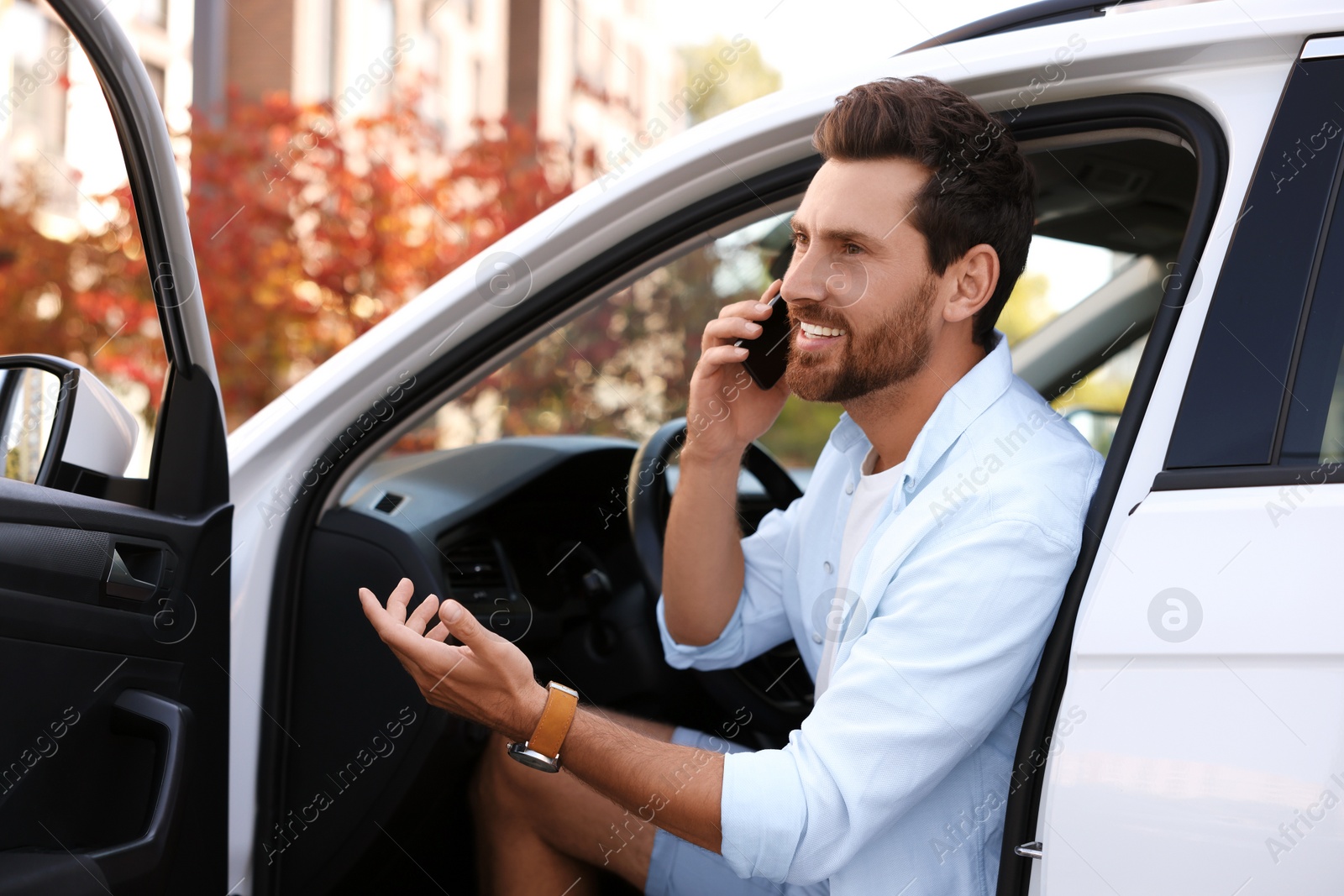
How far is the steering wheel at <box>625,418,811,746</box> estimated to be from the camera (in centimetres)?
214

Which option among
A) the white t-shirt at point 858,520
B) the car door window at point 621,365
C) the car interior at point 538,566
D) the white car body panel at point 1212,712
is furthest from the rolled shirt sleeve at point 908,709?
the car door window at point 621,365

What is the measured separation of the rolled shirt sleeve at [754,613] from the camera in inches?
79.5

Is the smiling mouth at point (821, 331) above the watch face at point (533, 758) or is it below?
above

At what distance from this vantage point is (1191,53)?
1.37 metres

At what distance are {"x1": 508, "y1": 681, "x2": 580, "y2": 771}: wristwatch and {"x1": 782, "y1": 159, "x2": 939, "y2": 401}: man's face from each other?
59 centimetres

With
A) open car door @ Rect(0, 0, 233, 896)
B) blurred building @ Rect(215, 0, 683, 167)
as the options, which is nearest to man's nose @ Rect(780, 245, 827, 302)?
open car door @ Rect(0, 0, 233, 896)

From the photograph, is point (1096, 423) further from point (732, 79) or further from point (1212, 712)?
point (732, 79)

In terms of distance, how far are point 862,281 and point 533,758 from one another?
0.80m

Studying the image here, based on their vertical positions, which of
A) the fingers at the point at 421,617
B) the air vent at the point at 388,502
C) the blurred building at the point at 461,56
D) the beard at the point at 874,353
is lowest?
the fingers at the point at 421,617

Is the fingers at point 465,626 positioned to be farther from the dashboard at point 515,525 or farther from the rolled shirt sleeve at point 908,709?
the dashboard at point 515,525

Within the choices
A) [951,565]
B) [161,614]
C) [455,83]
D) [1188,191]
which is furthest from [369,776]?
[455,83]

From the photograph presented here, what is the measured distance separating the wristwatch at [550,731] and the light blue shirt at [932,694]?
21cm

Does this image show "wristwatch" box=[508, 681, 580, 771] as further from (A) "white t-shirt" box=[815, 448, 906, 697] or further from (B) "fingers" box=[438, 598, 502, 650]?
(A) "white t-shirt" box=[815, 448, 906, 697]

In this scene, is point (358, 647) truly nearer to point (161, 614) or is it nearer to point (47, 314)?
point (161, 614)
